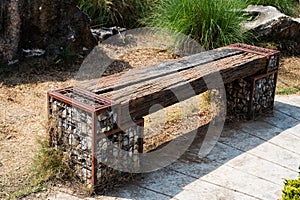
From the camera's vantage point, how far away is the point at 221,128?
4.78 meters

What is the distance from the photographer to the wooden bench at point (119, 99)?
342cm

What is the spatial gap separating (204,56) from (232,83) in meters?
0.47

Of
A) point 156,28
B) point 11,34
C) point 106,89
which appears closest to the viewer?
point 106,89

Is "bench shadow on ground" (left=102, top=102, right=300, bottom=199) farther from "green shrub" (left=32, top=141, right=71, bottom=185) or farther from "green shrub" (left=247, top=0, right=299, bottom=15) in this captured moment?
"green shrub" (left=247, top=0, right=299, bottom=15)

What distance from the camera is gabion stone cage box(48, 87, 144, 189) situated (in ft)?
11.1

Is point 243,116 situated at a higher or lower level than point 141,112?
lower

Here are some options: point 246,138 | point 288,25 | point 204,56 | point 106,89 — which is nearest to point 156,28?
point 288,25

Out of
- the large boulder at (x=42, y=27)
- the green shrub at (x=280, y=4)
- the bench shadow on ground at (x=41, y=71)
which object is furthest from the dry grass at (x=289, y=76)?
the large boulder at (x=42, y=27)

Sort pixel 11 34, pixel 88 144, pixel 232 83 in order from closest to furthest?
pixel 88 144
pixel 232 83
pixel 11 34

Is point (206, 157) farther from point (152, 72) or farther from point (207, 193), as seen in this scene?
point (152, 72)

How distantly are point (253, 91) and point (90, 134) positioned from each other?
2.03 m

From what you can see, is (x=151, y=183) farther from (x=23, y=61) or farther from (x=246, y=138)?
(x=23, y=61)

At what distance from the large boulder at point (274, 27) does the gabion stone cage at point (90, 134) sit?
157 inches

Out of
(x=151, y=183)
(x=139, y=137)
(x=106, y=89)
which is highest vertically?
(x=106, y=89)
